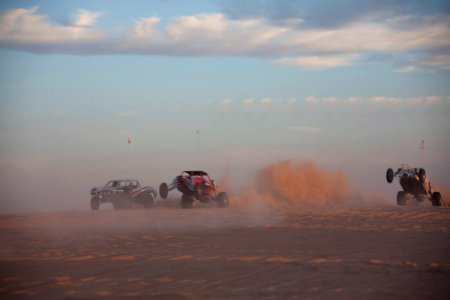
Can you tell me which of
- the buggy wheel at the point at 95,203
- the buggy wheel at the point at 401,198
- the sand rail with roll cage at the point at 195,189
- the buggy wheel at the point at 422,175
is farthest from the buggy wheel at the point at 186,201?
the buggy wheel at the point at 422,175

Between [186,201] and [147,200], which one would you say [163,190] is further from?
[147,200]

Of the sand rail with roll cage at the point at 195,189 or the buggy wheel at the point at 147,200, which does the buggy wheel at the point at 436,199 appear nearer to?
the sand rail with roll cage at the point at 195,189

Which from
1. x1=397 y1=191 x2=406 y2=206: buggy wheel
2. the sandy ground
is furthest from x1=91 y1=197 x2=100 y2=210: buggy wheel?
x1=397 y1=191 x2=406 y2=206: buggy wheel

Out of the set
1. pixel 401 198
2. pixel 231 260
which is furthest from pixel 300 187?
pixel 231 260

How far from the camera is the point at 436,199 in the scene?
3259cm

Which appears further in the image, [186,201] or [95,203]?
[95,203]

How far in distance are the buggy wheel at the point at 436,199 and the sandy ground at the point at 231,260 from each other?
37.4 feet

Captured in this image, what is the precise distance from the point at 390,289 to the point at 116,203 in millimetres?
25509

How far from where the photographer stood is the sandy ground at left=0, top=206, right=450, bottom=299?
32.3 ft

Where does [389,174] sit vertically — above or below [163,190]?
above

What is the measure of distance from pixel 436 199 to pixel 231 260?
22.7 meters

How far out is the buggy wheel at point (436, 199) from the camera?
107 feet

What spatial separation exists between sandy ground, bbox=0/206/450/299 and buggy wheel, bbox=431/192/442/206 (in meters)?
11.4

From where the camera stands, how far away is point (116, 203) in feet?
111
